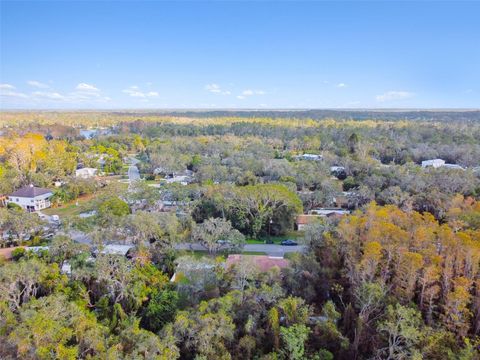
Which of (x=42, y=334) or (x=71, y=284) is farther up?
(x=42, y=334)

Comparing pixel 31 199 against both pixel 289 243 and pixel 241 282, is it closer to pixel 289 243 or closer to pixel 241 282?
pixel 289 243

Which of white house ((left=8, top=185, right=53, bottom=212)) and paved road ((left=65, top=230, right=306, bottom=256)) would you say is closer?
paved road ((left=65, top=230, right=306, bottom=256))

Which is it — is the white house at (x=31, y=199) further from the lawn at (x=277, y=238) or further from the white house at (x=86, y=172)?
the lawn at (x=277, y=238)

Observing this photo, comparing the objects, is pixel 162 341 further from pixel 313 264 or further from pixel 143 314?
pixel 313 264

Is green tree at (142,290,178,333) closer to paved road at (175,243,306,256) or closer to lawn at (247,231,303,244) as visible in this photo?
paved road at (175,243,306,256)

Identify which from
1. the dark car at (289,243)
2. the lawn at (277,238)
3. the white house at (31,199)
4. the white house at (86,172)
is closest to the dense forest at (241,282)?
the lawn at (277,238)

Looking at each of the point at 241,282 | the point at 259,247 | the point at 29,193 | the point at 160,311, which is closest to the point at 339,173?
the point at 259,247

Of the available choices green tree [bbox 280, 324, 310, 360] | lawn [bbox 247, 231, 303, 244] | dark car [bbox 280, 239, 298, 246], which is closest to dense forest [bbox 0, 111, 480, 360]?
green tree [bbox 280, 324, 310, 360]

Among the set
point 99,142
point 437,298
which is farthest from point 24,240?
point 99,142
